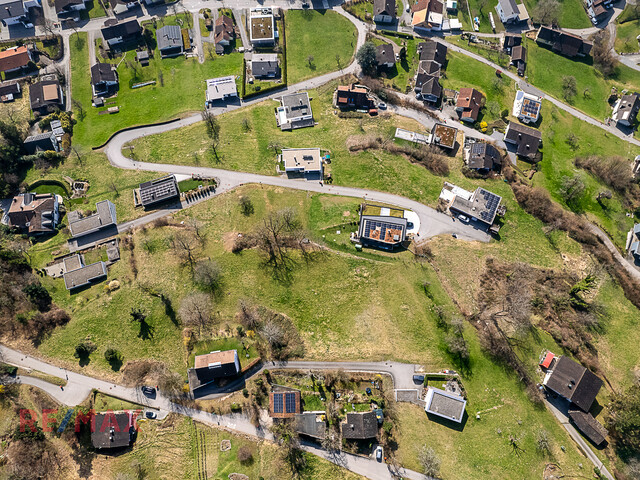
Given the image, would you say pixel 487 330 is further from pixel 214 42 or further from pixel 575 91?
pixel 214 42

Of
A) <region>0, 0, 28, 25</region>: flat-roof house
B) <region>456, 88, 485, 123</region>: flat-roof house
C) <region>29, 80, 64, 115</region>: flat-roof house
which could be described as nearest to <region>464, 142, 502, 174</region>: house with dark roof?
<region>456, 88, 485, 123</region>: flat-roof house

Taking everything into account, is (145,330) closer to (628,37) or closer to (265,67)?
(265,67)

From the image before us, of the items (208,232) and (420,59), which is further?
(420,59)

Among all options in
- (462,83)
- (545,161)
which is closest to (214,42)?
(462,83)

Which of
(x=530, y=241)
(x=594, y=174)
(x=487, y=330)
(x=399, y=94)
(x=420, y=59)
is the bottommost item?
(x=487, y=330)

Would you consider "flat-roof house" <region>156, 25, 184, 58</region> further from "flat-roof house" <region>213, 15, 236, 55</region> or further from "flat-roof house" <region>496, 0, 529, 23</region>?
"flat-roof house" <region>496, 0, 529, 23</region>

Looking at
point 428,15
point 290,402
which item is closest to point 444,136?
point 428,15
